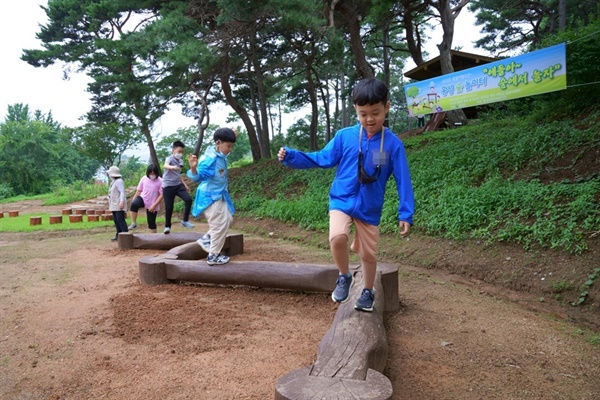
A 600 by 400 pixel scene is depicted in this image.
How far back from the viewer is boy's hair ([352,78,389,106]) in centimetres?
319

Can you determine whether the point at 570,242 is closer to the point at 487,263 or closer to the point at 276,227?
the point at 487,263

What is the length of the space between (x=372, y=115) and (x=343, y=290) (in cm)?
141

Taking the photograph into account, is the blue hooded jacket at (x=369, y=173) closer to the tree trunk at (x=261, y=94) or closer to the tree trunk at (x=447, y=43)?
the tree trunk at (x=261, y=94)

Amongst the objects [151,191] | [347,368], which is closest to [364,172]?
[347,368]

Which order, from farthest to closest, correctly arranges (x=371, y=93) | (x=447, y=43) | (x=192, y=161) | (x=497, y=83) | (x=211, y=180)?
(x=447, y=43) → (x=497, y=83) → (x=211, y=180) → (x=192, y=161) → (x=371, y=93)

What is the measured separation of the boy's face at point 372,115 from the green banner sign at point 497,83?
287 inches

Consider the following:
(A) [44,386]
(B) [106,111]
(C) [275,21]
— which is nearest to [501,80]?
(C) [275,21]

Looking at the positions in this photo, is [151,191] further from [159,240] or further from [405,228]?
[405,228]

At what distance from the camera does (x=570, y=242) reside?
547 cm

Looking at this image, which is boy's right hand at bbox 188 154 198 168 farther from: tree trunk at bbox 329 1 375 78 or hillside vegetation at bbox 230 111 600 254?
tree trunk at bbox 329 1 375 78

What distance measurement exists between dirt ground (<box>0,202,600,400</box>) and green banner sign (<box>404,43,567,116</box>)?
480 cm

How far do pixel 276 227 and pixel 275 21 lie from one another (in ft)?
20.3

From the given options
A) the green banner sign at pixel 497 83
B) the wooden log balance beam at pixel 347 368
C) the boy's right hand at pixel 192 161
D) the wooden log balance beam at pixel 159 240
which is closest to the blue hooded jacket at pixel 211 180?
the boy's right hand at pixel 192 161

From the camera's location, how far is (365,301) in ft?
11.3
